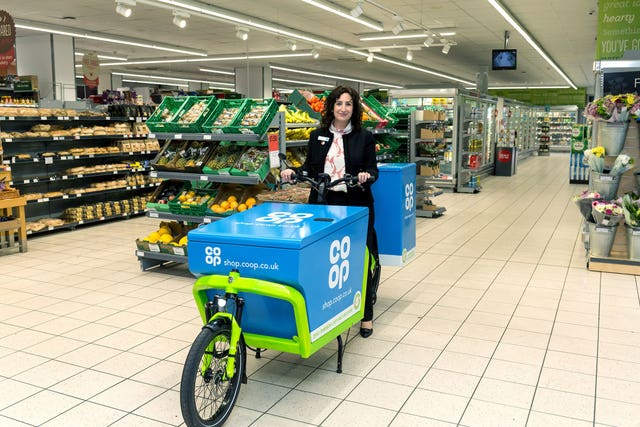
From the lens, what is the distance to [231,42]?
16.4m

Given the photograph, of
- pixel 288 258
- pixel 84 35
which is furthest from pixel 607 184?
pixel 84 35

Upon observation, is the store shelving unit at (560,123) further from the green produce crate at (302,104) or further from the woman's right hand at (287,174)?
the woman's right hand at (287,174)

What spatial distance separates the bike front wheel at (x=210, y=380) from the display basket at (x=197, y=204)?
284 centimetres

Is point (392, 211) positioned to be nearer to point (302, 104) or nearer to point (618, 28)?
point (302, 104)

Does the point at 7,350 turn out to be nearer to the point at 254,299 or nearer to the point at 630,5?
the point at 254,299

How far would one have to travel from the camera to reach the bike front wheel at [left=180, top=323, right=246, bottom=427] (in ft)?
8.61

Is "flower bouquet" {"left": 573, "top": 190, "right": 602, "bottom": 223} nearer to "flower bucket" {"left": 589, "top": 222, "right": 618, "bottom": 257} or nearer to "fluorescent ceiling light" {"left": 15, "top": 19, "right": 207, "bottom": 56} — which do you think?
"flower bucket" {"left": 589, "top": 222, "right": 618, "bottom": 257}

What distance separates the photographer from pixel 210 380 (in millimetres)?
2789

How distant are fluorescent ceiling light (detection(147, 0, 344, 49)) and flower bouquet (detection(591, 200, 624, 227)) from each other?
7.68 m

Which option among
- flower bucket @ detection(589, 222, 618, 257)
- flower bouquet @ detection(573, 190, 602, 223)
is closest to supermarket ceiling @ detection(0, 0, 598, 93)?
flower bouquet @ detection(573, 190, 602, 223)

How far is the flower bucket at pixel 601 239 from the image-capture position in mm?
5922

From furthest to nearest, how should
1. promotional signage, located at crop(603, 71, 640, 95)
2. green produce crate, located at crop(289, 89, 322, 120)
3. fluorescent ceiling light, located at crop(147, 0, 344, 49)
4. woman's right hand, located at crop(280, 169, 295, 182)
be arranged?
fluorescent ceiling light, located at crop(147, 0, 344, 49) → green produce crate, located at crop(289, 89, 322, 120) → promotional signage, located at crop(603, 71, 640, 95) → woman's right hand, located at crop(280, 169, 295, 182)

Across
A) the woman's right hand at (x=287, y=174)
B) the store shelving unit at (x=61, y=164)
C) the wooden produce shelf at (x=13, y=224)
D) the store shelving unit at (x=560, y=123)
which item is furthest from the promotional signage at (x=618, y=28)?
the store shelving unit at (x=560, y=123)

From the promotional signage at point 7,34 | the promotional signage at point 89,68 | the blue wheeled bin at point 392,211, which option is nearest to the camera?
the blue wheeled bin at point 392,211
